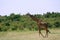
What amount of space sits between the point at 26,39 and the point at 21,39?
0.37 metres

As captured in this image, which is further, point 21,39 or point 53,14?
point 53,14

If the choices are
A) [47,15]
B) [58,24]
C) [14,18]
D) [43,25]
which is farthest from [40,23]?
[47,15]

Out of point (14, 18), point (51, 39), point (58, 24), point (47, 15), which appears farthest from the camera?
point (47, 15)

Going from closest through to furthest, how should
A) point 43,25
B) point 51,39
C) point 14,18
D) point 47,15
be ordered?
1. point 51,39
2. point 43,25
3. point 14,18
4. point 47,15

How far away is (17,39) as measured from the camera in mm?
18484

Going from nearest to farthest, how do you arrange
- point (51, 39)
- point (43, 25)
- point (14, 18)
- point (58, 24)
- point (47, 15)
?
point (51, 39), point (43, 25), point (58, 24), point (14, 18), point (47, 15)

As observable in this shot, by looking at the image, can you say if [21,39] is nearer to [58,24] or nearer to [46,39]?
[46,39]

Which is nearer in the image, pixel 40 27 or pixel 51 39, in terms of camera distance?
pixel 51 39

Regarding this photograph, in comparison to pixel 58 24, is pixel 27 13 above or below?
above

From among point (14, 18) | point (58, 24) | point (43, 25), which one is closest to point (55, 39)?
point (43, 25)

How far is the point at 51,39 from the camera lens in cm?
1752

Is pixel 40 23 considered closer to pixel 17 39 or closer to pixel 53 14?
pixel 17 39

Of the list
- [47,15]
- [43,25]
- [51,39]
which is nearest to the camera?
[51,39]

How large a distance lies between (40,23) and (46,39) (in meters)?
1.72
